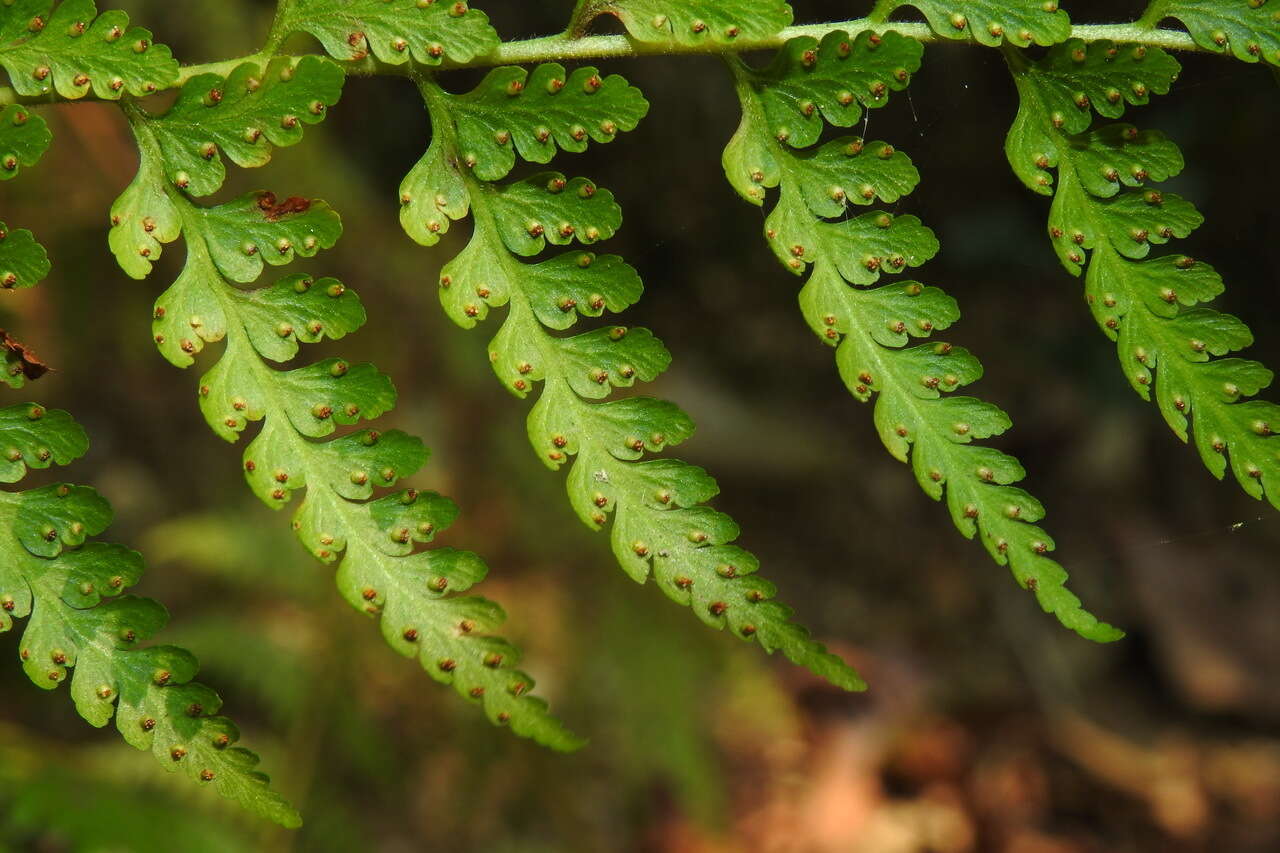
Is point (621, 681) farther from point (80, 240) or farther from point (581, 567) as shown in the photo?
point (80, 240)

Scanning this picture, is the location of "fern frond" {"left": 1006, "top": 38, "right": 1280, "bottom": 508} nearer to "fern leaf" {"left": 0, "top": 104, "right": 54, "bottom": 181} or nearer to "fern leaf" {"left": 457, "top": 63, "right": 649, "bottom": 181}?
"fern leaf" {"left": 457, "top": 63, "right": 649, "bottom": 181}

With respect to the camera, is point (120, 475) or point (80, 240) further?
point (120, 475)

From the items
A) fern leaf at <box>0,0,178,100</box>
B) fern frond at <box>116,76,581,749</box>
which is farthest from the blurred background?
fern leaf at <box>0,0,178,100</box>

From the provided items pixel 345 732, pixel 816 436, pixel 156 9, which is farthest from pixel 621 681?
pixel 156 9

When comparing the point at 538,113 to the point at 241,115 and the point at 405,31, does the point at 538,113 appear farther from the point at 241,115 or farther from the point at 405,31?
the point at 241,115

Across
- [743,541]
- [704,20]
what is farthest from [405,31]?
[743,541]

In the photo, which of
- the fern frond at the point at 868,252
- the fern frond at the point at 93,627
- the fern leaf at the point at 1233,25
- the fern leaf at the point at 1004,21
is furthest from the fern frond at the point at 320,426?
the fern leaf at the point at 1233,25
